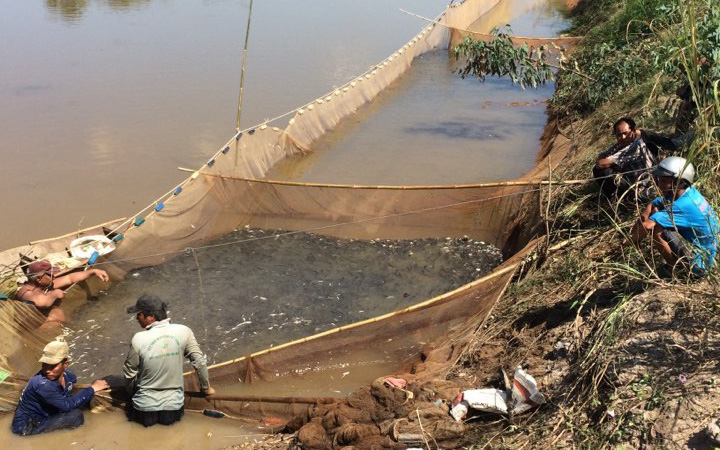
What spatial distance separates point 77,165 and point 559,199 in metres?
6.00

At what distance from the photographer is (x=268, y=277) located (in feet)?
18.8

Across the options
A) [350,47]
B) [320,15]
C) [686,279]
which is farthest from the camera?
[320,15]

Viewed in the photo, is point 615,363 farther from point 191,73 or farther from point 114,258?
point 191,73

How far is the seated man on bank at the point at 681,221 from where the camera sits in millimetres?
3625

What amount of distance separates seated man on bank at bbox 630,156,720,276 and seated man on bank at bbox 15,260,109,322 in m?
4.07

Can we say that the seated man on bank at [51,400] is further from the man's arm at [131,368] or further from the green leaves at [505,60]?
the green leaves at [505,60]

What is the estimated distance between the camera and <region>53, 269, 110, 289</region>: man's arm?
5.01m

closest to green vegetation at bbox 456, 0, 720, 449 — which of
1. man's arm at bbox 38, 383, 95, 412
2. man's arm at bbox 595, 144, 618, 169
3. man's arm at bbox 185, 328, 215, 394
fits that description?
man's arm at bbox 595, 144, 618, 169

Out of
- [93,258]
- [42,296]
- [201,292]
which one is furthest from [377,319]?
[42,296]

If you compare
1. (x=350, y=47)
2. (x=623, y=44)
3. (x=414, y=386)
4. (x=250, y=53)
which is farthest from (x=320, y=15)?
(x=414, y=386)

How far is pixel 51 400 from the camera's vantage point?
3768 mm

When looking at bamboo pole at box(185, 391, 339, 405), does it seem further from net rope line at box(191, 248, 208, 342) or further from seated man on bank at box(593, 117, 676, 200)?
seated man on bank at box(593, 117, 676, 200)

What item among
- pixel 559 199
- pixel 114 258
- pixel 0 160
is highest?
pixel 559 199

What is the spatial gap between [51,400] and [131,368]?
1.57 feet
